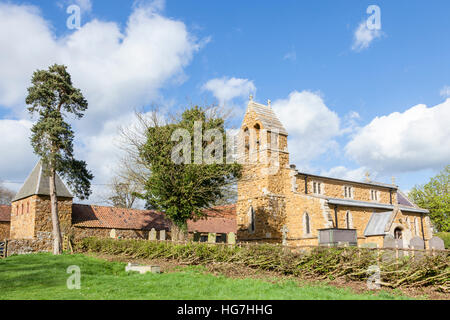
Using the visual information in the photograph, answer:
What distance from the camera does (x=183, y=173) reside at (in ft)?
77.5

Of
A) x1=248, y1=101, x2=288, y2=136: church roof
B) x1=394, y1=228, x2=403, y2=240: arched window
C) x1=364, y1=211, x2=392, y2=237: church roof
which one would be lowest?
x1=394, y1=228, x2=403, y2=240: arched window

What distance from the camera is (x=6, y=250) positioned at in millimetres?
27562

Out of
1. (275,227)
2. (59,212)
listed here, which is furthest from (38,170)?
(275,227)

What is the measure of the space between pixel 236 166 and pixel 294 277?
12.7 m

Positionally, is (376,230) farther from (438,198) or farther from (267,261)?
(438,198)

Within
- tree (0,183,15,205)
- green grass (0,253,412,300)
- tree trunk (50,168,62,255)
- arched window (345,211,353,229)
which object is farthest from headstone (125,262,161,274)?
tree (0,183,15,205)

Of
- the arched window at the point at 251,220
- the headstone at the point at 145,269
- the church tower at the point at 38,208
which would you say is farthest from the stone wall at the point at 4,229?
the headstone at the point at 145,269

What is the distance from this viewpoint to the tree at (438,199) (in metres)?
44.8

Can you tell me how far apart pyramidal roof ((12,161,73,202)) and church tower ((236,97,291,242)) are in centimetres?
1546

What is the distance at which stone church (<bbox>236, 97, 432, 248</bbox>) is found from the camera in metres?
28.8

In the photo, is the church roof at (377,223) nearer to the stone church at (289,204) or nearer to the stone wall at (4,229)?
the stone church at (289,204)

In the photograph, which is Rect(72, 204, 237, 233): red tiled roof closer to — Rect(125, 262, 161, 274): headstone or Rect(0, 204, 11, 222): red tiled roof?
Rect(0, 204, 11, 222): red tiled roof
